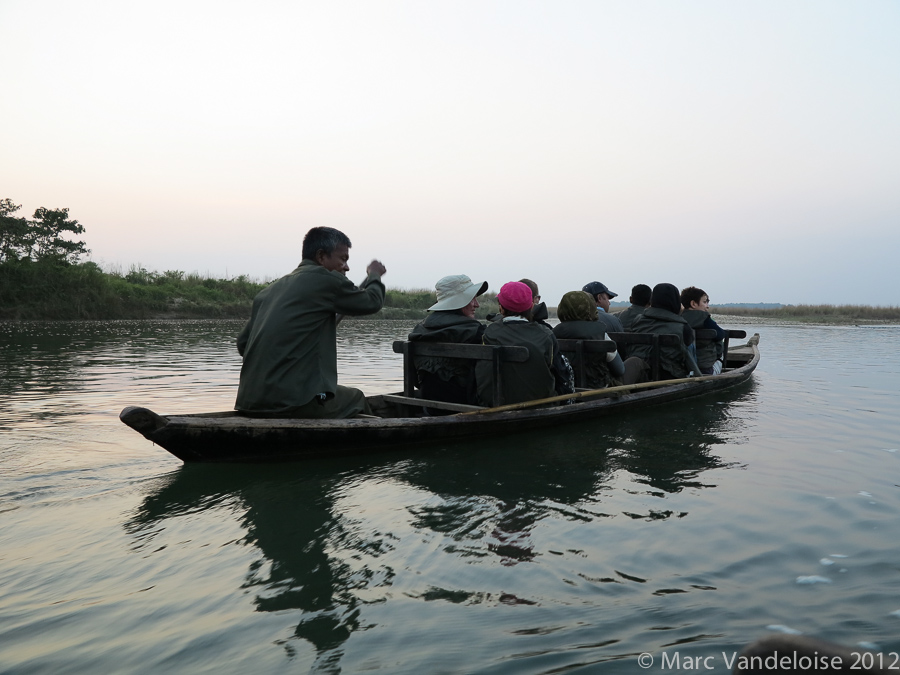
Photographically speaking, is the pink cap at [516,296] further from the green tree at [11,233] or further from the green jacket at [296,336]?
the green tree at [11,233]

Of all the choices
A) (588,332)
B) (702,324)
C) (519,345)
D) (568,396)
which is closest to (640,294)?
(702,324)

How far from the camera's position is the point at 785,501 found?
14.6 feet

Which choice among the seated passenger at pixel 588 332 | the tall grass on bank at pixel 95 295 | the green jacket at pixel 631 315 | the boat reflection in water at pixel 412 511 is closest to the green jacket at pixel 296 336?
the boat reflection in water at pixel 412 511

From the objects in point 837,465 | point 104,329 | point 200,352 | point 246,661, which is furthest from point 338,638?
point 104,329

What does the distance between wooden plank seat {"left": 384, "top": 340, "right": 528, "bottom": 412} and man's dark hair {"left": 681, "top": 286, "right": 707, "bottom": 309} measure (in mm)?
4218

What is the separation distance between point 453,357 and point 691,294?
4.48 meters

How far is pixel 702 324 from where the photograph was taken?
930 cm

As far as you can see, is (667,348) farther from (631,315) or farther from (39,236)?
(39,236)

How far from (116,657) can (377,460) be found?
122 inches

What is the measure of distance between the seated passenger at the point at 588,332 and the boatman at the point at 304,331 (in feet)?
10.0

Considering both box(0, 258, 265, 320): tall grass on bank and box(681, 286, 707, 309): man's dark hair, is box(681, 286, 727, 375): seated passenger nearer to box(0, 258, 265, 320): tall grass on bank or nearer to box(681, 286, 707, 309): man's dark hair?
box(681, 286, 707, 309): man's dark hair

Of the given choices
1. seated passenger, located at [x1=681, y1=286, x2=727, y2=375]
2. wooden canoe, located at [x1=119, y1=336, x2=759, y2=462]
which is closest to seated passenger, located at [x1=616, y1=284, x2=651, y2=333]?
seated passenger, located at [x1=681, y1=286, x2=727, y2=375]

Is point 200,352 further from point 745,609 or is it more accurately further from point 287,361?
point 745,609

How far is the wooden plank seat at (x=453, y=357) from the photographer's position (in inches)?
237
